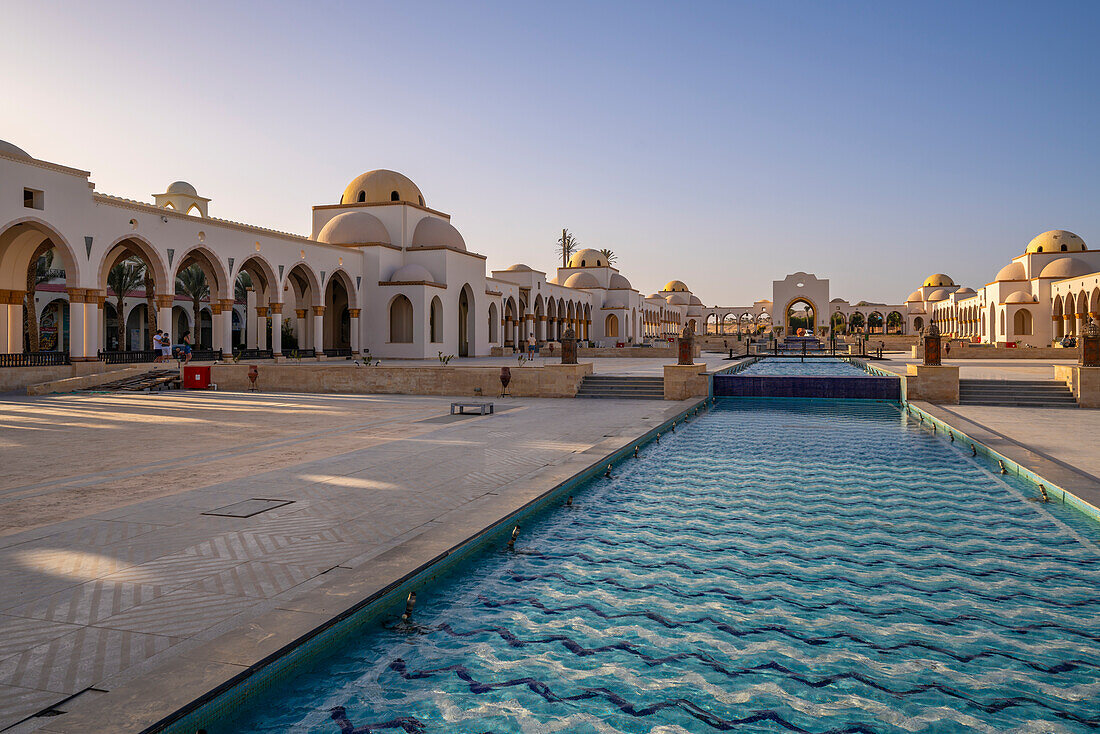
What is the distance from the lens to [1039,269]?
163ft

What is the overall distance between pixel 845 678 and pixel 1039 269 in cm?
5780

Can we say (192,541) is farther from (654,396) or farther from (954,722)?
(654,396)

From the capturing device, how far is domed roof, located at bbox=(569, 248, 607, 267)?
64.8 m

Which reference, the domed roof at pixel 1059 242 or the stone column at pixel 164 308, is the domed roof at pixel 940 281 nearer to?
the domed roof at pixel 1059 242

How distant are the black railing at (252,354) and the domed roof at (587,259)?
40210 mm

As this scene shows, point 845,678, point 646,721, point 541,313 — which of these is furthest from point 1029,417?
point 541,313

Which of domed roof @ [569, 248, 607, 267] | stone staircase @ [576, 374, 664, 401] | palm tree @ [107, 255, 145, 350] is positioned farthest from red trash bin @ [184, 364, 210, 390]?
domed roof @ [569, 248, 607, 267]

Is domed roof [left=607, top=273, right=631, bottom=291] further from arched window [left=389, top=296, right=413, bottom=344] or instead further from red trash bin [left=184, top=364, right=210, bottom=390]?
red trash bin [left=184, top=364, right=210, bottom=390]

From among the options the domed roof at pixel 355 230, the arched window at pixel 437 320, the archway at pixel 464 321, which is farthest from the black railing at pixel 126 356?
the archway at pixel 464 321

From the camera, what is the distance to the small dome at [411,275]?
3243cm

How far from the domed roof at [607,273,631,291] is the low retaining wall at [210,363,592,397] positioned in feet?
150

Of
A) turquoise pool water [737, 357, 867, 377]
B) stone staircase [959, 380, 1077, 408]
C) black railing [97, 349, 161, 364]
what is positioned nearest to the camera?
stone staircase [959, 380, 1077, 408]

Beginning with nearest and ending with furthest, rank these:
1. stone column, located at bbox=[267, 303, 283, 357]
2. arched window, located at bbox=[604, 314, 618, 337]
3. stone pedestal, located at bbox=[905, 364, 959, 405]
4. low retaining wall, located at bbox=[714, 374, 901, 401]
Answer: stone pedestal, located at bbox=[905, 364, 959, 405] → low retaining wall, located at bbox=[714, 374, 901, 401] → stone column, located at bbox=[267, 303, 283, 357] → arched window, located at bbox=[604, 314, 618, 337]

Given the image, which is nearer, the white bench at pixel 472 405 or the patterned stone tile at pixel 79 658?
the patterned stone tile at pixel 79 658
